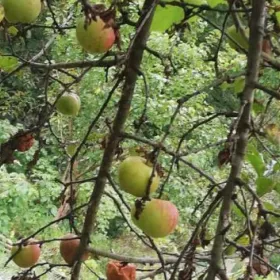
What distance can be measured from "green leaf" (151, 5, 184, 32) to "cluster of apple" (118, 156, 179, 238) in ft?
0.58

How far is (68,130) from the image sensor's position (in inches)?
115

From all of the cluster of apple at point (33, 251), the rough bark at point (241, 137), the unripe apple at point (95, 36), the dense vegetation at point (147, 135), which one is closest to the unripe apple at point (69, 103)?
the dense vegetation at point (147, 135)

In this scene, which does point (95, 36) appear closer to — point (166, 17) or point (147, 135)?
point (166, 17)

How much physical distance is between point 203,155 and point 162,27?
7.59 feet

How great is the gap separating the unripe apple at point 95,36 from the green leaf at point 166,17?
8cm

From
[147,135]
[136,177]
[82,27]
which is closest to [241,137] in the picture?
[136,177]

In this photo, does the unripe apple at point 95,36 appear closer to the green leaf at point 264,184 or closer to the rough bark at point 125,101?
the rough bark at point 125,101

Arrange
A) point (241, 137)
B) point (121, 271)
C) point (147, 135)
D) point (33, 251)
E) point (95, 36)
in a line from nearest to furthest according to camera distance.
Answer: point (241, 137) < point (95, 36) < point (121, 271) < point (33, 251) < point (147, 135)

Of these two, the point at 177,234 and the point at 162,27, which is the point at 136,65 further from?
the point at 177,234

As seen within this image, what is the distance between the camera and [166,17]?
2.39 feet

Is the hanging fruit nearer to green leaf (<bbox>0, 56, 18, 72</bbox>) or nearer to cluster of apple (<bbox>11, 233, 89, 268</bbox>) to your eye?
cluster of apple (<bbox>11, 233, 89, 268</bbox>)

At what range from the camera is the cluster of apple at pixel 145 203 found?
615 millimetres

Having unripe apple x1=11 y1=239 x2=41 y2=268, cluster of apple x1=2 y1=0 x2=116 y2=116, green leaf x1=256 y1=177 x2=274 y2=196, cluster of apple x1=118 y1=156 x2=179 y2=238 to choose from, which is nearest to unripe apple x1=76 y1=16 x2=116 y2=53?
cluster of apple x1=2 y1=0 x2=116 y2=116

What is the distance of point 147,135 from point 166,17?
1853 mm
